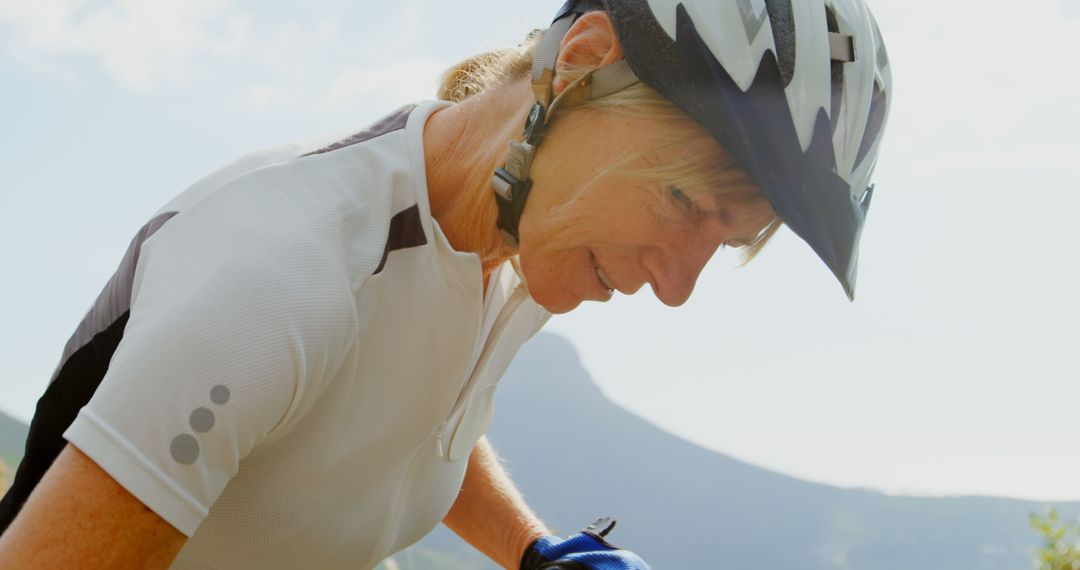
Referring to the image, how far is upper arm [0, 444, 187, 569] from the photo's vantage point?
108 cm

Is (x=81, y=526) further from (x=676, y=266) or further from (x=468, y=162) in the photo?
(x=676, y=266)

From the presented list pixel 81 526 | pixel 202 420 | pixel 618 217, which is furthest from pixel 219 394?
pixel 618 217

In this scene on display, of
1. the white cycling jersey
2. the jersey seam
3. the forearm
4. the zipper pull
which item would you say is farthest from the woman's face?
the forearm

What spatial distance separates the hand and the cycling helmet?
2.36 feet

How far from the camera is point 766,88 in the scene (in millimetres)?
1636

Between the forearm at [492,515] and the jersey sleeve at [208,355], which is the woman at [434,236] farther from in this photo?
the forearm at [492,515]

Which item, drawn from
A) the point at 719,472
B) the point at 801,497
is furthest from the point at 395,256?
the point at 719,472

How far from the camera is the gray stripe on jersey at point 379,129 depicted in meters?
1.54

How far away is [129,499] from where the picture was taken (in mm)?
1146

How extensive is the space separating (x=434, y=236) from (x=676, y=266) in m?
0.41

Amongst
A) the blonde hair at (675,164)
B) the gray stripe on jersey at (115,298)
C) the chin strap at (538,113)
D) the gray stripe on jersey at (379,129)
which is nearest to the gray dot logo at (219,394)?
the gray stripe on jersey at (115,298)

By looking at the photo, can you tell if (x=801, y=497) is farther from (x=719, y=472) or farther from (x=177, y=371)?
(x=177, y=371)

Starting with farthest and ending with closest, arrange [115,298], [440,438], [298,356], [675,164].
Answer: [440,438]
[675,164]
[115,298]
[298,356]

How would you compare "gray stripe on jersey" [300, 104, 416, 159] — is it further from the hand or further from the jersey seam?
the hand
